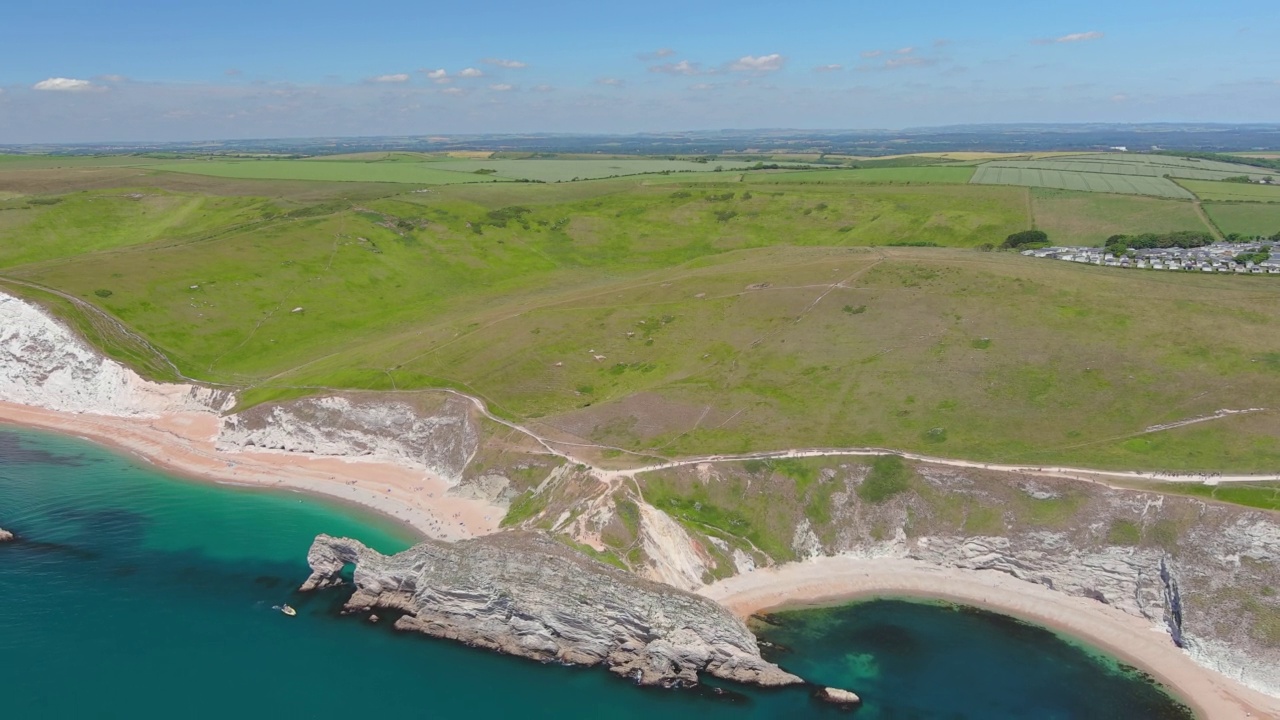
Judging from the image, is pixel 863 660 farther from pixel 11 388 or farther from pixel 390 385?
pixel 11 388

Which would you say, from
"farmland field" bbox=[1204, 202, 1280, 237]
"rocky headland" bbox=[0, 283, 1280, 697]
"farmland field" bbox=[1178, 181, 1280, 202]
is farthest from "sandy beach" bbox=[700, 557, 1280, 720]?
"farmland field" bbox=[1178, 181, 1280, 202]

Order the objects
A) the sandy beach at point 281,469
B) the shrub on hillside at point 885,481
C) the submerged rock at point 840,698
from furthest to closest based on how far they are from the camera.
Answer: the sandy beach at point 281,469, the shrub on hillside at point 885,481, the submerged rock at point 840,698

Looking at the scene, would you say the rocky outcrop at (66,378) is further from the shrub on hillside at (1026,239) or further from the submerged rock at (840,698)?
the shrub on hillside at (1026,239)

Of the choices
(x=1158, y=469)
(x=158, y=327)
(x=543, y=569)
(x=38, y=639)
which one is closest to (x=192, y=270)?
(x=158, y=327)

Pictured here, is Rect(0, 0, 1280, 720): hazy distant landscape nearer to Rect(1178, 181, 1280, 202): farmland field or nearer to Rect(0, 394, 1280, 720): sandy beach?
Rect(0, 394, 1280, 720): sandy beach

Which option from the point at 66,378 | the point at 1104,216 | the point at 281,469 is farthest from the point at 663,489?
the point at 1104,216

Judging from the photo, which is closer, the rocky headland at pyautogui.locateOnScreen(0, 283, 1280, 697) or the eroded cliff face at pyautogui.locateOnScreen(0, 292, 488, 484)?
the rocky headland at pyautogui.locateOnScreen(0, 283, 1280, 697)

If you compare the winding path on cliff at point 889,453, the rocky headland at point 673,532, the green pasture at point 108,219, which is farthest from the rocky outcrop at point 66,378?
the winding path on cliff at point 889,453
